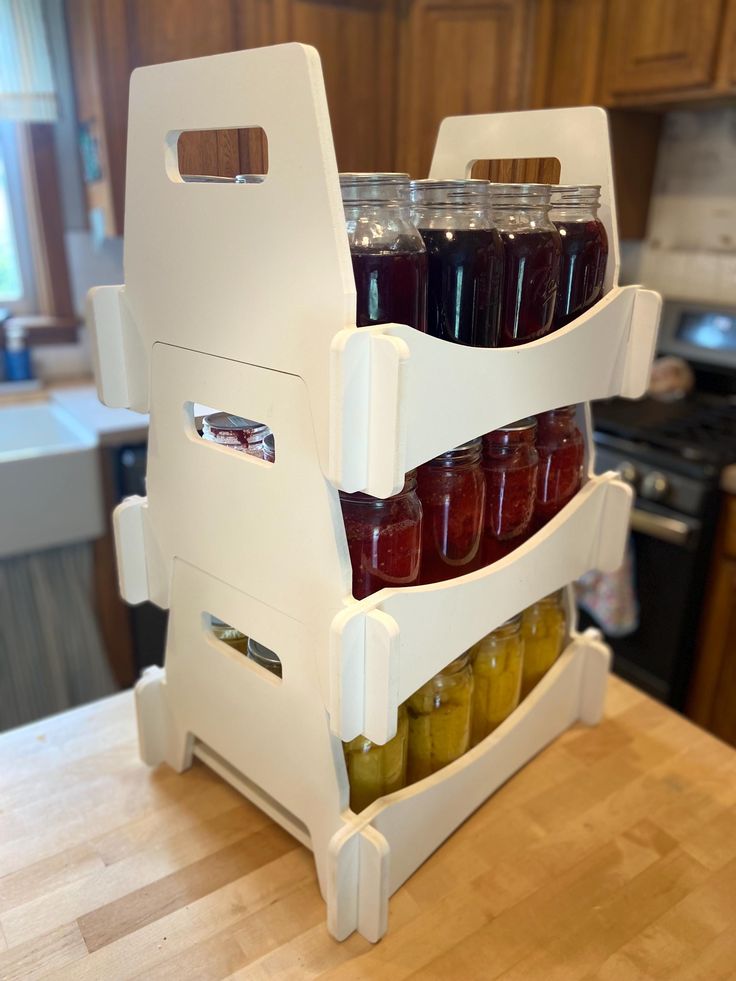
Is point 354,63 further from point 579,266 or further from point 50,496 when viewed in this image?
point 579,266

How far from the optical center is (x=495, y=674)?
29.6 inches

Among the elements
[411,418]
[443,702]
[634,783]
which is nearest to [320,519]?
[411,418]

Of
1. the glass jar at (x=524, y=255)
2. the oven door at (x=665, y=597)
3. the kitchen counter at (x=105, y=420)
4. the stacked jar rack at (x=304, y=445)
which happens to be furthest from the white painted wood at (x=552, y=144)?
the oven door at (x=665, y=597)

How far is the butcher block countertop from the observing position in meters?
0.59

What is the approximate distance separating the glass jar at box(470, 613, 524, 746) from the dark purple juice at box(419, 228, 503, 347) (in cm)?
30

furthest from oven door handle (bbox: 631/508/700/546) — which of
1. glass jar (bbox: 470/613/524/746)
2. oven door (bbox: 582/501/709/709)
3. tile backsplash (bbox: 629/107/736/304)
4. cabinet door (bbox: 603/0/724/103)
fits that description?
cabinet door (bbox: 603/0/724/103)

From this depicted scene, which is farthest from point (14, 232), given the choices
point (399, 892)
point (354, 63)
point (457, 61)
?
point (399, 892)

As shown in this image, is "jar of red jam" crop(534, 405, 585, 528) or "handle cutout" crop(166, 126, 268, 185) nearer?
"handle cutout" crop(166, 126, 268, 185)

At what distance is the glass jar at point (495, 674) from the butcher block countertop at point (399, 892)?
8 cm

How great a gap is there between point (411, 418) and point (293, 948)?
0.44 meters

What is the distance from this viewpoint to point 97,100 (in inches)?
67.6

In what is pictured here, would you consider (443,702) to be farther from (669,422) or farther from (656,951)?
(669,422)

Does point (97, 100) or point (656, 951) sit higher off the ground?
point (97, 100)

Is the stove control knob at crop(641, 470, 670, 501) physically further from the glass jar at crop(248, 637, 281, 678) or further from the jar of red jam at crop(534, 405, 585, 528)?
the glass jar at crop(248, 637, 281, 678)
